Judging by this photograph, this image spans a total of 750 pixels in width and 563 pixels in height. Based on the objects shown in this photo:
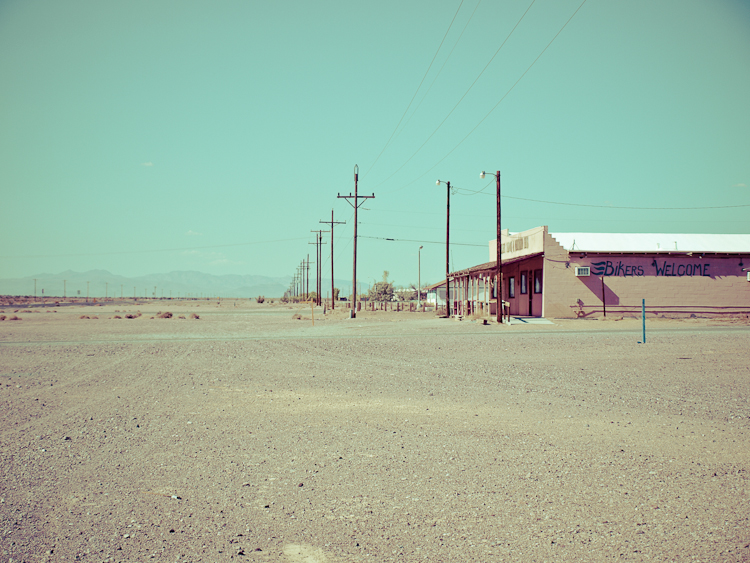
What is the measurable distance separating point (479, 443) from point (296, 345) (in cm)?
1395

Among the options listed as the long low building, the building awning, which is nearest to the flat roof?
the long low building

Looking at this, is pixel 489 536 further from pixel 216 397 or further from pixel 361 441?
pixel 216 397

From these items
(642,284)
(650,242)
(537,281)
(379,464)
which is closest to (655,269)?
(642,284)

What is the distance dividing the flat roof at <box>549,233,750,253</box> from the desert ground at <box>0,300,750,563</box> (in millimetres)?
19380

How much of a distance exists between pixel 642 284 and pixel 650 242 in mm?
4629

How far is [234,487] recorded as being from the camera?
558cm

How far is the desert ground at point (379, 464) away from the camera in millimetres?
4402

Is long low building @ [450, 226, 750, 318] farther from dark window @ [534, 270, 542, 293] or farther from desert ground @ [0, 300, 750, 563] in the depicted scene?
desert ground @ [0, 300, 750, 563]

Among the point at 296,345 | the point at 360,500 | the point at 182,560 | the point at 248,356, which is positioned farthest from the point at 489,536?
the point at 296,345

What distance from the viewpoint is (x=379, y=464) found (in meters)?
6.30

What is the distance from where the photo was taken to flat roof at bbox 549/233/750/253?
3216 cm

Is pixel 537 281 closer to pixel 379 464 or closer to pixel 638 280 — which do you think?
pixel 638 280

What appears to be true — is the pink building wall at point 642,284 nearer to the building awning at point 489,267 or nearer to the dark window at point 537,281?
the building awning at point 489,267

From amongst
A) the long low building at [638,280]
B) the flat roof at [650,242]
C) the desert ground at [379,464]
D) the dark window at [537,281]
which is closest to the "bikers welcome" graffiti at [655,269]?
the long low building at [638,280]
